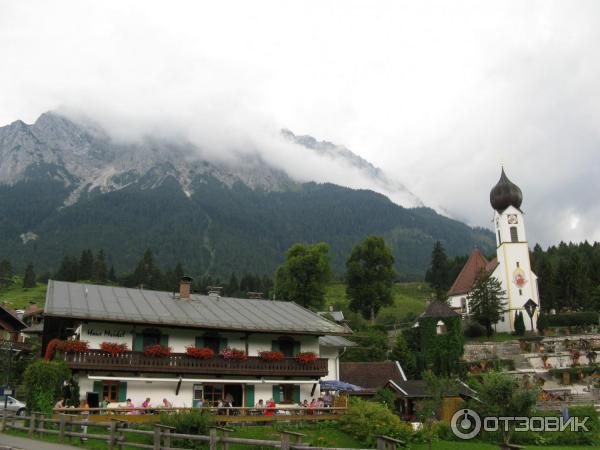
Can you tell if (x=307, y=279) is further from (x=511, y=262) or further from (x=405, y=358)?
(x=511, y=262)

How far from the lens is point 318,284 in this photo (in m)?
68.6

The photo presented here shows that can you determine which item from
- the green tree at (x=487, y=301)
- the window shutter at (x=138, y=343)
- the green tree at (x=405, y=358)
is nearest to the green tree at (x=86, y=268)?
the green tree at (x=487, y=301)

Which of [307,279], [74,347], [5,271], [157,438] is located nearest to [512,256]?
[307,279]

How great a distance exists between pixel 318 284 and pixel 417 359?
707 inches

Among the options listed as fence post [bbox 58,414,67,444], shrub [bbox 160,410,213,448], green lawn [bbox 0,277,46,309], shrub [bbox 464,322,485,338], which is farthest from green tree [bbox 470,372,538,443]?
green lawn [bbox 0,277,46,309]

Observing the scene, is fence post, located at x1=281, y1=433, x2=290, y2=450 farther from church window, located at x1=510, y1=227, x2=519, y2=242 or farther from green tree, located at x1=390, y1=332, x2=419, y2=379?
church window, located at x1=510, y1=227, x2=519, y2=242

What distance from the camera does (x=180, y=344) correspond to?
3238 centimetres

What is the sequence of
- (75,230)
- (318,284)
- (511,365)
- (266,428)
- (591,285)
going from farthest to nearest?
(75,230) → (591,285) → (318,284) → (511,365) → (266,428)

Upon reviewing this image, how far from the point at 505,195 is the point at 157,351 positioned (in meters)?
57.6

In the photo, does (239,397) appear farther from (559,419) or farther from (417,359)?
(417,359)

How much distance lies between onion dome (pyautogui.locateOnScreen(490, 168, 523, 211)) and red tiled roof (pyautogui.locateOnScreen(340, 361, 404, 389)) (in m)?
38.9

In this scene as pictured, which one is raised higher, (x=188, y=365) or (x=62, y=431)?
(x=188, y=365)

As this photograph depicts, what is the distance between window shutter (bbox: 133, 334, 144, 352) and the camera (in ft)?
102

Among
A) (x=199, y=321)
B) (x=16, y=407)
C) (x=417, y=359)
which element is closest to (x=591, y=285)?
(x=417, y=359)
